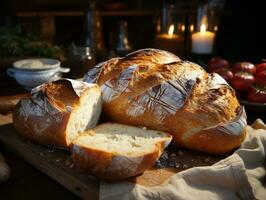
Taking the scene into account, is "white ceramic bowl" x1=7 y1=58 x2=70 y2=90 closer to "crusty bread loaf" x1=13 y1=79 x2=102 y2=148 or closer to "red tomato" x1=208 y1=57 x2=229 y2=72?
"crusty bread loaf" x1=13 y1=79 x2=102 y2=148

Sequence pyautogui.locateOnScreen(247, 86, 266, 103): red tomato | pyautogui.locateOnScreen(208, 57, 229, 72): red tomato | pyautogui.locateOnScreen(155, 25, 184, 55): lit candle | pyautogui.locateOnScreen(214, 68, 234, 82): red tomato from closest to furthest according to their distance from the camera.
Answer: pyautogui.locateOnScreen(247, 86, 266, 103): red tomato, pyautogui.locateOnScreen(214, 68, 234, 82): red tomato, pyautogui.locateOnScreen(208, 57, 229, 72): red tomato, pyautogui.locateOnScreen(155, 25, 184, 55): lit candle

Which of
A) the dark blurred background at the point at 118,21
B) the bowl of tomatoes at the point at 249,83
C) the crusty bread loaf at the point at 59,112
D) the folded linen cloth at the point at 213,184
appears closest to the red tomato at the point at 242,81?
the bowl of tomatoes at the point at 249,83

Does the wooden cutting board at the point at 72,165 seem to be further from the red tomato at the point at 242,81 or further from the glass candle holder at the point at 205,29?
the glass candle holder at the point at 205,29

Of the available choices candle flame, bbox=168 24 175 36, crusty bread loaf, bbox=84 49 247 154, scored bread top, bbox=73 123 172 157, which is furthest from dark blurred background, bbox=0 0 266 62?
scored bread top, bbox=73 123 172 157

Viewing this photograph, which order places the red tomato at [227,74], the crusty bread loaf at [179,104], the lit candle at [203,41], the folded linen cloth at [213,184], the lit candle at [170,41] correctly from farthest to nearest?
the lit candle at [170,41]
the lit candle at [203,41]
the red tomato at [227,74]
the crusty bread loaf at [179,104]
the folded linen cloth at [213,184]

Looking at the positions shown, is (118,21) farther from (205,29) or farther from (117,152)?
(117,152)

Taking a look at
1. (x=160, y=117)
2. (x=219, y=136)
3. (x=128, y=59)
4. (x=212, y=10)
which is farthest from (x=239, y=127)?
(x=212, y=10)
